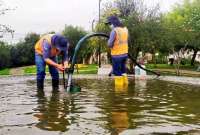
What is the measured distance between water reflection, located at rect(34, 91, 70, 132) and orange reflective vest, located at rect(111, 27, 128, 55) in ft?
10.7

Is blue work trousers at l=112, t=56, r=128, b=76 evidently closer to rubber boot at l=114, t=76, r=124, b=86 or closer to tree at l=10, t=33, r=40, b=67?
rubber boot at l=114, t=76, r=124, b=86

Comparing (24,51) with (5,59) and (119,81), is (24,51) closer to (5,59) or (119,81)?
(5,59)

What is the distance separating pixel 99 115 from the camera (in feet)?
26.1

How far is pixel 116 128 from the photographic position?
6.60 meters

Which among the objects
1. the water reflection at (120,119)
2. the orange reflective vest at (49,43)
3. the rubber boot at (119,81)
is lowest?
the water reflection at (120,119)

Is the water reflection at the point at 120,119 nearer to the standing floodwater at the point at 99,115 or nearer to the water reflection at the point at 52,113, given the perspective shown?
the standing floodwater at the point at 99,115

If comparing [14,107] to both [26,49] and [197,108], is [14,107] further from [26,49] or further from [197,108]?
[26,49]

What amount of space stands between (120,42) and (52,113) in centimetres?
599

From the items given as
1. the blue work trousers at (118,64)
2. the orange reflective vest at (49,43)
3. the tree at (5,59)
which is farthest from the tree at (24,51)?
the blue work trousers at (118,64)

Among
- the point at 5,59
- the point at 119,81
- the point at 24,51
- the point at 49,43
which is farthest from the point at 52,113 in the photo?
the point at 24,51

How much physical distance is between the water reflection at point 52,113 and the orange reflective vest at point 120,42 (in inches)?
128


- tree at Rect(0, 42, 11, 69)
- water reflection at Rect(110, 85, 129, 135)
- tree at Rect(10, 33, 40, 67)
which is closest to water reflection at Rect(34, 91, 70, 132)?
water reflection at Rect(110, 85, 129, 135)

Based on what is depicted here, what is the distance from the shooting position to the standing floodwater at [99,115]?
654cm

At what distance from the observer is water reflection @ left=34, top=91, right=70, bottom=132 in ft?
22.3
